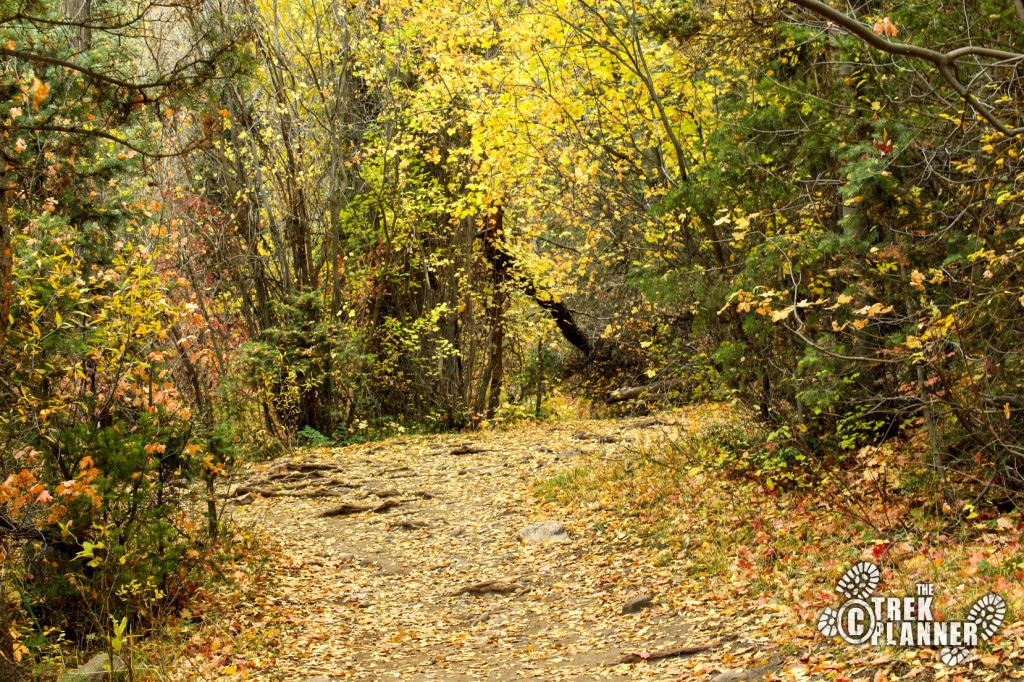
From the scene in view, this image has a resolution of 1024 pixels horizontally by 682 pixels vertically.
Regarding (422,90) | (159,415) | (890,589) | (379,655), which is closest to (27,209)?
(159,415)

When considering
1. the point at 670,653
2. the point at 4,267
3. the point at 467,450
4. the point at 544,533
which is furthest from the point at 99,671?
the point at 467,450

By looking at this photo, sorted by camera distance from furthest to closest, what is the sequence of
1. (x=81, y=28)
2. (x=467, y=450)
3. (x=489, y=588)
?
1. (x=467, y=450)
2. (x=81, y=28)
3. (x=489, y=588)

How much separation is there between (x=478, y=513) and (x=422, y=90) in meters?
7.75

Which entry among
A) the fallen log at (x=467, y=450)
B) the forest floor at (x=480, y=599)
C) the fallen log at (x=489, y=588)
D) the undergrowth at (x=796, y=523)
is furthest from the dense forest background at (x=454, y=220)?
the fallen log at (x=467, y=450)

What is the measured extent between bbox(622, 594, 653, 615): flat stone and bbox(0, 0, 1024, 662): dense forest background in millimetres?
1650

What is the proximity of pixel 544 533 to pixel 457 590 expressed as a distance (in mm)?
1366

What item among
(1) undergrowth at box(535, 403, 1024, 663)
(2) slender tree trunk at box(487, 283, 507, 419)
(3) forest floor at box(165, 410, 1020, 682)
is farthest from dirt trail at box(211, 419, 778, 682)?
(2) slender tree trunk at box(487, 283, 507, 419)

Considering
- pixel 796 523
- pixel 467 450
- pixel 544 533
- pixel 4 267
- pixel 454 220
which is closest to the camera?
pixel 4 267

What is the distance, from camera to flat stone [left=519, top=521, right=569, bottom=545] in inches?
319

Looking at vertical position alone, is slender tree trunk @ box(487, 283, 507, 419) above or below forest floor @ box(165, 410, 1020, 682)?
above

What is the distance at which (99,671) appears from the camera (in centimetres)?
473

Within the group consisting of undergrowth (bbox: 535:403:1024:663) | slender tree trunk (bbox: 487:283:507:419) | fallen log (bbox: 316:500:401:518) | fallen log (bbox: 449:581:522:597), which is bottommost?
fallen log (bbox: 449:581:522:597)

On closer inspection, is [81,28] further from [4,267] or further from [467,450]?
[467,450]

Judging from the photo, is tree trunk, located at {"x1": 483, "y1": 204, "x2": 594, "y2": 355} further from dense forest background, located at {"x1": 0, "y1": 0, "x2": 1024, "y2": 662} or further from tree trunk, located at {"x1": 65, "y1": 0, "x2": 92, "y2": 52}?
tree trunk, located at {"x1": 65, "y1": 0, "x2": 92, "y2": 52}
